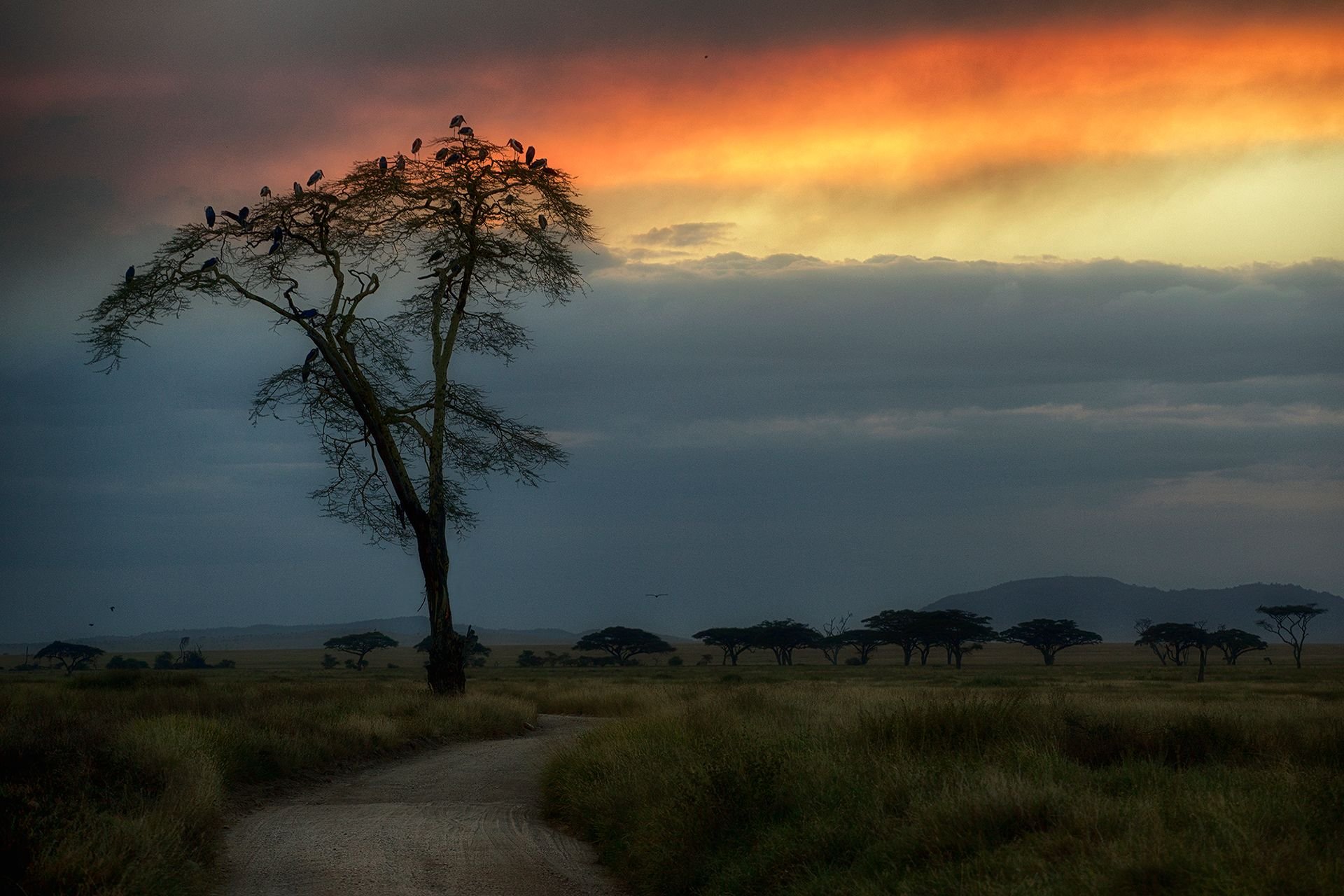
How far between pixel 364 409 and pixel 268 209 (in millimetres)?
5046

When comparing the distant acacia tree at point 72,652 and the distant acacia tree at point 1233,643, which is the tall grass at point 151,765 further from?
the distant acacia tree at point 72,652

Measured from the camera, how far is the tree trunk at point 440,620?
2548 centimetres

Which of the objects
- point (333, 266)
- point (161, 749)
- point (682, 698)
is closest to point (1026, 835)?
point (161, 749)

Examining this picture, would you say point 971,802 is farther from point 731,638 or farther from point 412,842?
point 731,638

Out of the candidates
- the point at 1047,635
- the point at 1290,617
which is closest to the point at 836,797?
the point at 1047,635

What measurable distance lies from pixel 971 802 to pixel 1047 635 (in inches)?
4548

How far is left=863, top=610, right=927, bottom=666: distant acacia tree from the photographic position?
111 m

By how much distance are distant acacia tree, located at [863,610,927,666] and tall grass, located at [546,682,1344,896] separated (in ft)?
325

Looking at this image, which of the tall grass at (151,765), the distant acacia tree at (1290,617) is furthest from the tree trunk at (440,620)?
the distant acacia tree at (1290,617)

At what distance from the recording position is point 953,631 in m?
108

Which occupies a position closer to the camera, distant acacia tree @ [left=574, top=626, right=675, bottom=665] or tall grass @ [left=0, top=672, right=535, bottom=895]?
tall grass @ [left=0, top=672, right=535, bottom=895]

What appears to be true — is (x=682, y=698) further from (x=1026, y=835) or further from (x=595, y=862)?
(x=1026, y=835)

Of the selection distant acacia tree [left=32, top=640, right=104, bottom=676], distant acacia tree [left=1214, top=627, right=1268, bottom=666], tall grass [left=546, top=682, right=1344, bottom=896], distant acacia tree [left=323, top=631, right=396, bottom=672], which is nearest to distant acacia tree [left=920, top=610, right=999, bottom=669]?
distant acacia tree [left=1214, top=627, right=1268, bottom=666]

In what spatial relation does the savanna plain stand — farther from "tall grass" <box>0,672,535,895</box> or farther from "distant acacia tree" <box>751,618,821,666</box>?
"distant acacia tree" <box>751,618,821,666</box>
